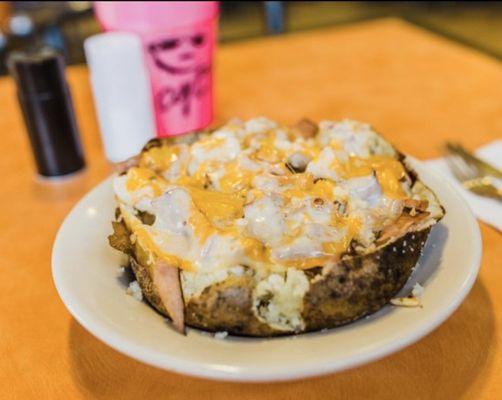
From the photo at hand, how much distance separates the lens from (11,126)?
1.29 meters

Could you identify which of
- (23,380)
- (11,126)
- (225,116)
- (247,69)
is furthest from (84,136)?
(23,380)

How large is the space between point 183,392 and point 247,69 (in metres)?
1.06

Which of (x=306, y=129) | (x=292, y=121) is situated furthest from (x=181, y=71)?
(x=306, y=129)

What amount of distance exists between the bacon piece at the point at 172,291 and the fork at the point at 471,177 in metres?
0.53

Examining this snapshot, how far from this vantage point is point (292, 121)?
1.23 meters

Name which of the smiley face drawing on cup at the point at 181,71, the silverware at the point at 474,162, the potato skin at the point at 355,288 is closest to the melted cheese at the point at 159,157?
the potato skin at the point at 355,288

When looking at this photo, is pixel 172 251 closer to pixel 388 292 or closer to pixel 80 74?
pixel 388 292

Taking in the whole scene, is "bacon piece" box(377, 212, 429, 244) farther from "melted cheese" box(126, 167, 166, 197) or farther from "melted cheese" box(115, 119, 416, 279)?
"melted cheese" box(126, 167, 166, 197)

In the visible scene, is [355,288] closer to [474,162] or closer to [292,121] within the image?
[474,162]

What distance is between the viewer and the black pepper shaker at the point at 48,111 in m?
1.00

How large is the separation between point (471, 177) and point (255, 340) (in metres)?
0.53

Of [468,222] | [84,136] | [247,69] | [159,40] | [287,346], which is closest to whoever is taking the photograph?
[287,346]

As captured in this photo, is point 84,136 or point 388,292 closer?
point 388,292

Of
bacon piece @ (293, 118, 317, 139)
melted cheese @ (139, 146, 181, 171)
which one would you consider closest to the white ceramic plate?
melted cheese @ (139, 146, 181, 171)
